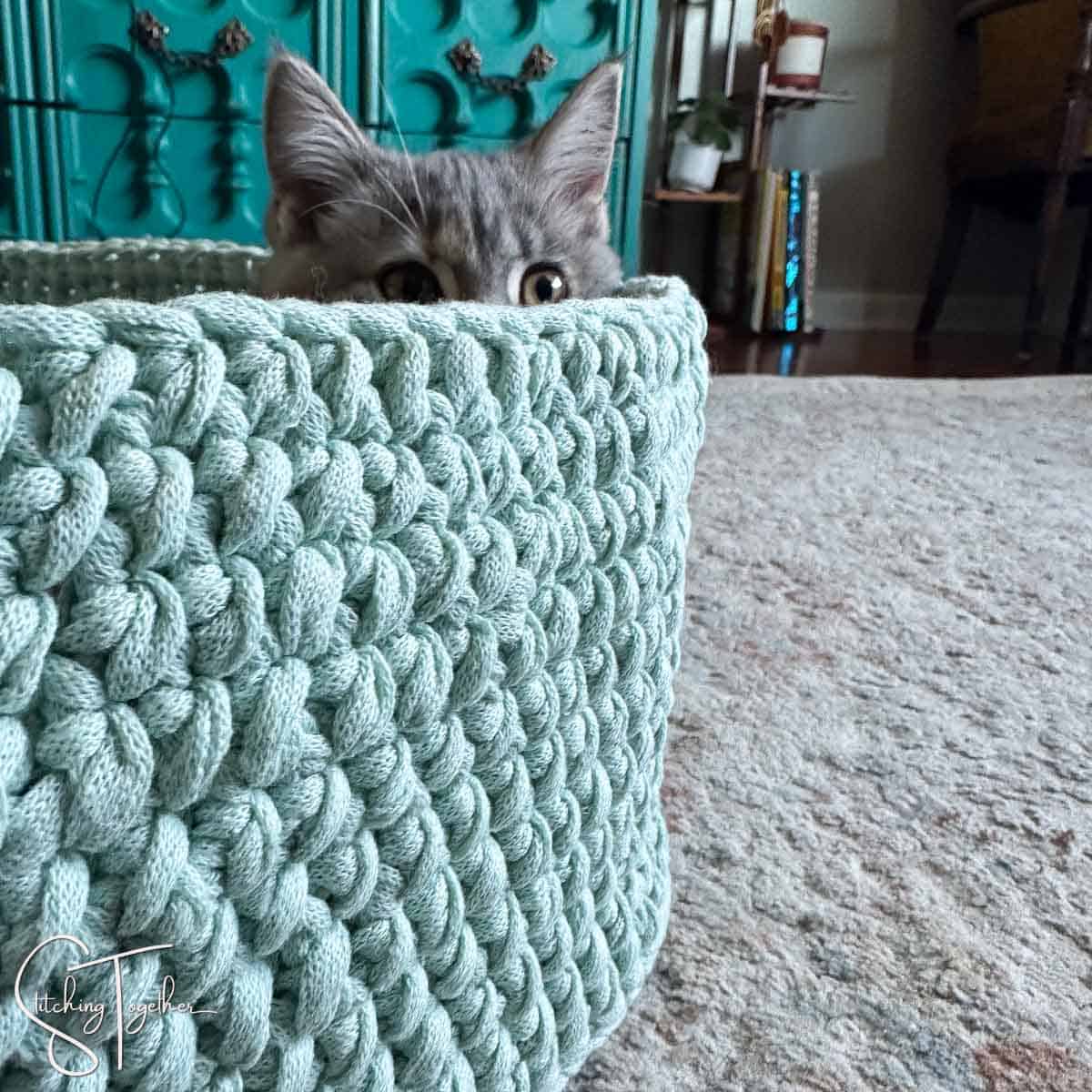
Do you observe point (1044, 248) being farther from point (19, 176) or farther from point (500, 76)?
point (19, 176)

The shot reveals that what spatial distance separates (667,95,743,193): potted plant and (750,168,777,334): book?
4.8 inches

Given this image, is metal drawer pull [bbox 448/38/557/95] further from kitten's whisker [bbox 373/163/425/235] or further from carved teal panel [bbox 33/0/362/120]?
kitten's whisker [bbox 373/163/425/235]

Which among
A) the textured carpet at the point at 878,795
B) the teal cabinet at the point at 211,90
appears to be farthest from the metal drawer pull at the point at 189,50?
the textured carpet at the point at 878,795

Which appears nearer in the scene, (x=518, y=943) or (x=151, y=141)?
(x=518, y=943)

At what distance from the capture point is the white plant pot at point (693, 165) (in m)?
2.67

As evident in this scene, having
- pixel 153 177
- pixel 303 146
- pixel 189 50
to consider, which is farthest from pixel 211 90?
pixel 303 146

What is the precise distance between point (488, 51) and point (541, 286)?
1.35 metres

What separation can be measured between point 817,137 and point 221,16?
6.28 feet

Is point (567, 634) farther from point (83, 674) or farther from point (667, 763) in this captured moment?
point (667, 763)

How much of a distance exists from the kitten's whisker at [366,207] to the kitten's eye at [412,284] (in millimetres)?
27

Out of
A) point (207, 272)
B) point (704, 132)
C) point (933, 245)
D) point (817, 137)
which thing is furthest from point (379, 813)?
point (933, 245)

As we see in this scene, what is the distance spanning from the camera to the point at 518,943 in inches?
17.6

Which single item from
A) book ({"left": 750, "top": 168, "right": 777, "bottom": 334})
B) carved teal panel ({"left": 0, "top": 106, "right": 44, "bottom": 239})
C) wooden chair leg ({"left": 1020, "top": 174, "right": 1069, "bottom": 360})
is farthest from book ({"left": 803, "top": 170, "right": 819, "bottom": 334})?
carved teal panel ({"left": 0, "top": 106, "right": 44, "bottom": 239})

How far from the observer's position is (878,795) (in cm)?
75
